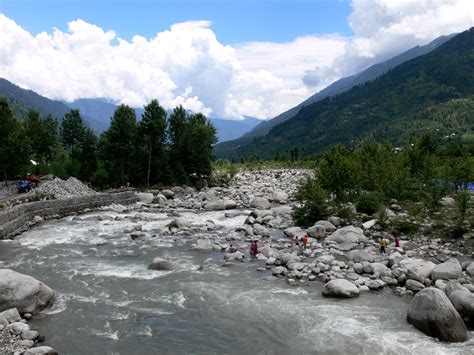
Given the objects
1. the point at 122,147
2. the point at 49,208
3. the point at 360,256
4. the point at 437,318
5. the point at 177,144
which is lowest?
the point at 437,318

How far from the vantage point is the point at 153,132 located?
72.6 metres

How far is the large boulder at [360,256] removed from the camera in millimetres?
29972

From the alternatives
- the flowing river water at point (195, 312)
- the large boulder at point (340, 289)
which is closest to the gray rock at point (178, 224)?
the flowing river water at point (195, 312)

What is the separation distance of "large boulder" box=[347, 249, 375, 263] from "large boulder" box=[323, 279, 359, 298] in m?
5.99

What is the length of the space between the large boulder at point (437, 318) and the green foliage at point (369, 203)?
27648 mm

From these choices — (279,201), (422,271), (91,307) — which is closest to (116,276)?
(91,307)

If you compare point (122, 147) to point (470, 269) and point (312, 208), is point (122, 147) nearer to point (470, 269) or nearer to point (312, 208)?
point (312, 208)

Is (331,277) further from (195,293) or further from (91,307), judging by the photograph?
(91,307)

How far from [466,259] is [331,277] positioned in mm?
11279

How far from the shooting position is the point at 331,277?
26.8m

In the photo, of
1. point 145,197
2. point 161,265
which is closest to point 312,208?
point 161,265

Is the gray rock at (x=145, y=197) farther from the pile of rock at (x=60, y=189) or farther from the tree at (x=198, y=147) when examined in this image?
the tree at (x=198, y=147)

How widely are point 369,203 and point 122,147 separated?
137 ft

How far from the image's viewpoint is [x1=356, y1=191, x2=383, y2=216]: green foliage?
47.1m
